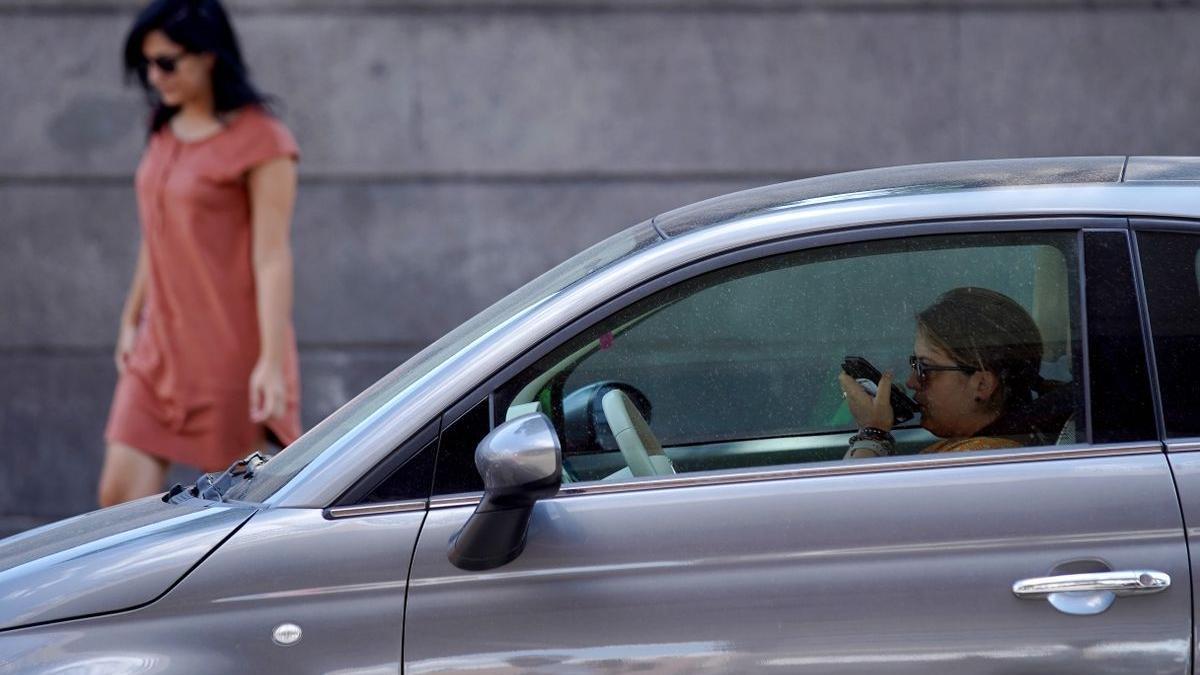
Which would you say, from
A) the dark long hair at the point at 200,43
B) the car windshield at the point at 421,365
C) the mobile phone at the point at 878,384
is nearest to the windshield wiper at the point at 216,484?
the car windshield at the point at 421,365

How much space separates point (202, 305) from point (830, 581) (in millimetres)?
3140

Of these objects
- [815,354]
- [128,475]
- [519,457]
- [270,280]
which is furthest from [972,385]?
[128,475]

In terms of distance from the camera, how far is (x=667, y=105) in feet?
23.9

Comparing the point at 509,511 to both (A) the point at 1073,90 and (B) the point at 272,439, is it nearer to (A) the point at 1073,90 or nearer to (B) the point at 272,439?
(B) the point at 272,439

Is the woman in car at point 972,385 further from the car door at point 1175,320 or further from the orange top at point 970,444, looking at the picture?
the car door at point 1175,320

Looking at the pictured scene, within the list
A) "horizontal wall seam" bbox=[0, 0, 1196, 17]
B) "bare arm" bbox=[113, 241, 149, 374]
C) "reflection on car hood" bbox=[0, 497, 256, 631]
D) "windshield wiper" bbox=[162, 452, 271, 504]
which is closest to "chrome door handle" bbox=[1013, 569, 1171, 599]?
"reflection on car hood" bbox=[0, 497, 256, 631]

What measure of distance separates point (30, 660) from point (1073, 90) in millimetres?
5818

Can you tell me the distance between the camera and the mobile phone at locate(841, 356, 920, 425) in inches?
109

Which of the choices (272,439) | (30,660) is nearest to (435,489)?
(30,660)

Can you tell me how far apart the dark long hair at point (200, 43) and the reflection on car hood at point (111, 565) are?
98.6 inches

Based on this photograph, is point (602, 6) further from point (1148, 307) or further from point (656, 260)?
point (1148, 307)

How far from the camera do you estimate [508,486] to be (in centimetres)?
251

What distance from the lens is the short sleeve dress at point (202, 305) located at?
507cm

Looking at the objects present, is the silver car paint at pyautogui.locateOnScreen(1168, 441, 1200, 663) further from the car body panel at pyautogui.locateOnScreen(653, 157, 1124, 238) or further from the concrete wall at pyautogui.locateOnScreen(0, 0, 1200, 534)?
the concrete wall at pyautogui.locateOnScreen(0, 0, 1200, 534)
